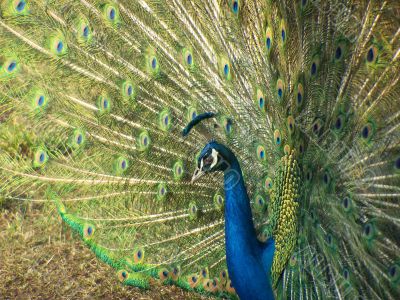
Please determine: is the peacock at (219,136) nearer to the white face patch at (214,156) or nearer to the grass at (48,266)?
the white face patch at (214,156)

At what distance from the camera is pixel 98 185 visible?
3.27m

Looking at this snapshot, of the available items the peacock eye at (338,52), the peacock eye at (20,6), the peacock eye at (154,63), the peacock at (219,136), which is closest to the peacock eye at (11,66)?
the peacock at (219,136)

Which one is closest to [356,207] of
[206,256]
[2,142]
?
[206,256]

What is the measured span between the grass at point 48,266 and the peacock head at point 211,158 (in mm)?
1222

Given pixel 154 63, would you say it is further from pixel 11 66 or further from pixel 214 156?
pixel 214 156

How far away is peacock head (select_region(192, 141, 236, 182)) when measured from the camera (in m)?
2.48

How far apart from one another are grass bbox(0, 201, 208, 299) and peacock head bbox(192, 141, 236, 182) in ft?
4.01

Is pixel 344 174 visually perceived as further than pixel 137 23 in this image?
No

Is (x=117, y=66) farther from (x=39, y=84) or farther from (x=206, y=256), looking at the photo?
(x=206, y=256)

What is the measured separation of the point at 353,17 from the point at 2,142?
10.8ft

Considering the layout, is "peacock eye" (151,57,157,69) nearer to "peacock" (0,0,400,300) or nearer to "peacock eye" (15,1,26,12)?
"peacock" (0,0,400,300)

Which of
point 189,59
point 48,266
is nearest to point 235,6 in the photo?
point 189,59

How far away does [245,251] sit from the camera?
2.70 m

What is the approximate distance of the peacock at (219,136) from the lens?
243 centimetres
